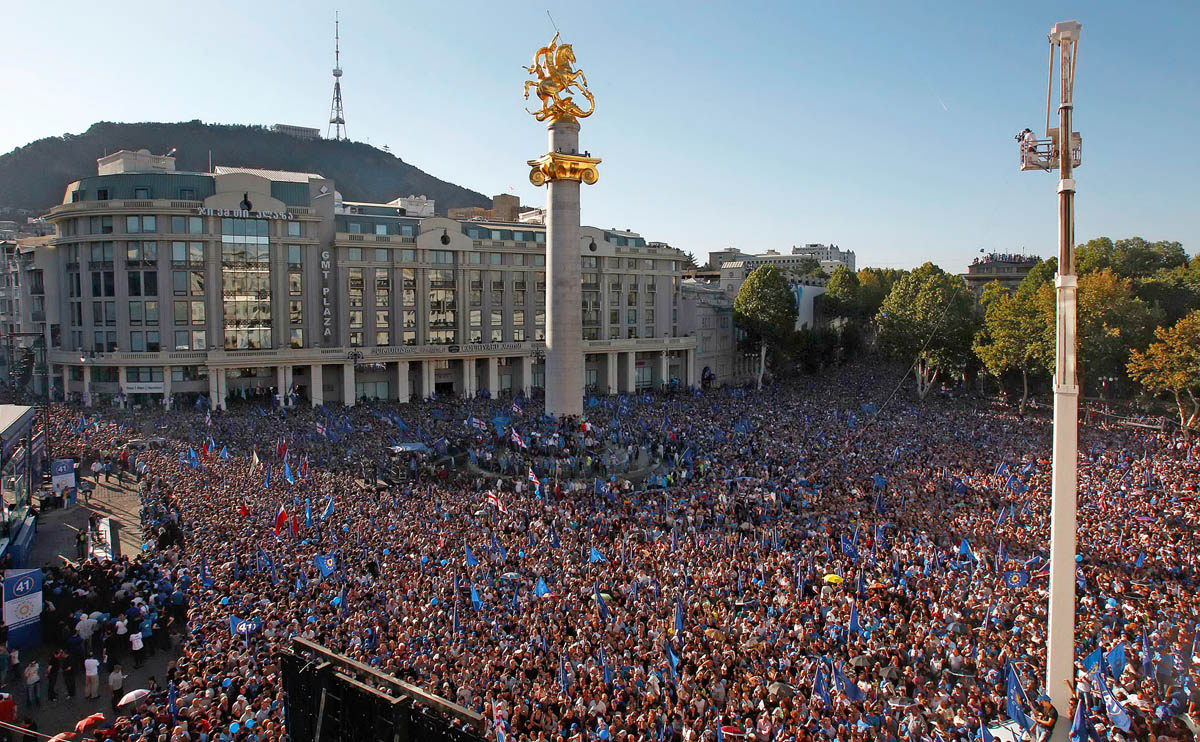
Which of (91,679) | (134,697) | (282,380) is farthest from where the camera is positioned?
(282,380)

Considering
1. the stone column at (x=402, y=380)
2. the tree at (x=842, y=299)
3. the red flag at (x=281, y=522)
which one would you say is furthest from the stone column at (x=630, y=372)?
the red flag at (x=281, y=522)

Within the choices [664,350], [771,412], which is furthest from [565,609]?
[664,350]

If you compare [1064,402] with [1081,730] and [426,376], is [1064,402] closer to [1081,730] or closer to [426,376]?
[1081,730]

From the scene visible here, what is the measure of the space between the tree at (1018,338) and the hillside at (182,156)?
152979mm

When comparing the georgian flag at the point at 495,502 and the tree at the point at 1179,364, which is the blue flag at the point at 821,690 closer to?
the georgian flag at the point at 495,502

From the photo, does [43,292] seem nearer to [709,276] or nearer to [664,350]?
[664,350]

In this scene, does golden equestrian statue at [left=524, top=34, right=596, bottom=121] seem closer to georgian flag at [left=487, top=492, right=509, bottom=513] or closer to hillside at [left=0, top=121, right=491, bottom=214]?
georgian flag at [left=487, top=492, right=509, bottom=513]

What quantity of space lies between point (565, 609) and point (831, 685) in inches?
229

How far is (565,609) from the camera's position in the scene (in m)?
17.2

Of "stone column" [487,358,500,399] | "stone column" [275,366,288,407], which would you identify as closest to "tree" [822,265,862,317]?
"stone column" [487,358,500,399]

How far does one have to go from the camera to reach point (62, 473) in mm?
31234

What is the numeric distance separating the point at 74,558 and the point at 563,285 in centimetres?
2449

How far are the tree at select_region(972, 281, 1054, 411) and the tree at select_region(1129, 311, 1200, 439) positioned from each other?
25.2ft

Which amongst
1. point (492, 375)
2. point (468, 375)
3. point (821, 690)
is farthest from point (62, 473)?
point (492, 375)
